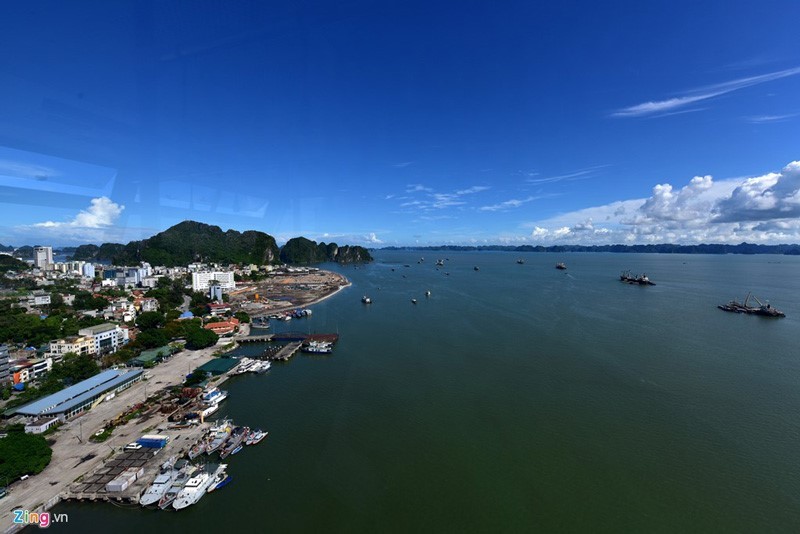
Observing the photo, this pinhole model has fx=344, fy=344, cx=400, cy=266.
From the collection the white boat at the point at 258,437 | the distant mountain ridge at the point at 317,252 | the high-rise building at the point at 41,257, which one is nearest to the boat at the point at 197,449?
the white boat at the point at 258,437

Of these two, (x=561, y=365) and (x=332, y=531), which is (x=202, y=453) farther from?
(x=561, y=365)

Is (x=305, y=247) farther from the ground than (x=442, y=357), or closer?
farther from the ground

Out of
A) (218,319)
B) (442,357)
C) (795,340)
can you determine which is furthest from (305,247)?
(795,340)

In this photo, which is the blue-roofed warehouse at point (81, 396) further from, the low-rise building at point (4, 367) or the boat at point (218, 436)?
the boat at point (218, 436)

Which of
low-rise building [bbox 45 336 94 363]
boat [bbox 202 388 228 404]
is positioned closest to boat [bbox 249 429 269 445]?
boat [bbox 202 388 228 404]

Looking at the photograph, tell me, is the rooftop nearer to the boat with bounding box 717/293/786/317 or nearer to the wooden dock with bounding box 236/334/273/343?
the wooden dock with bounding box 236/334/273/343

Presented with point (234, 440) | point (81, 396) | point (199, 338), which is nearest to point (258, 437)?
point (234, 440)
